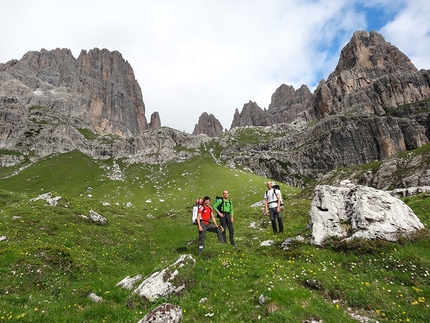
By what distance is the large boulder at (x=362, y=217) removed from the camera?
1462 cm

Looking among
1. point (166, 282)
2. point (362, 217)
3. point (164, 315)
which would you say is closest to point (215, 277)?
point (166, 282)

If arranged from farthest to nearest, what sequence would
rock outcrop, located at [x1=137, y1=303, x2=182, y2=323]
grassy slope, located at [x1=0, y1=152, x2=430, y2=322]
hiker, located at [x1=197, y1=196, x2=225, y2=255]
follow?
1. hiker, located at [x1=197, y1=196, x2=225, y2=255]
2. grassy slope, located at [x1=0, y1=152, x2=430, y2=322]
3. rock outcrop, located at [x1=137, y1=303, x2=182, y2=323]

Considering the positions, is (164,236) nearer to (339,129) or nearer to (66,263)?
(66,263)

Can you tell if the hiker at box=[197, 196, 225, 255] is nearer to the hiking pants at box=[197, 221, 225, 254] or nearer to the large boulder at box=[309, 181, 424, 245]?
the hiking pants at box=[197, 221, 225, 254]

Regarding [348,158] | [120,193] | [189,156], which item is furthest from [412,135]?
[120,193]

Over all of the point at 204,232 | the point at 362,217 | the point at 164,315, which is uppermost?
the point at 362,217

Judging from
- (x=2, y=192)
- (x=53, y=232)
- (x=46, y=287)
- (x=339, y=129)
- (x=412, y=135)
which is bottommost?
(x=46, y=287)

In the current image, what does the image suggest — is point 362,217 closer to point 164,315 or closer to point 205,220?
point 205,220

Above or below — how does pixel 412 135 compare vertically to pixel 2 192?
above

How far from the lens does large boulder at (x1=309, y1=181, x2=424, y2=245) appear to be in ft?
48.0

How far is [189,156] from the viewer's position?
475ft

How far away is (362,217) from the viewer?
1584cm

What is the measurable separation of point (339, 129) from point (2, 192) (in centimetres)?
19223

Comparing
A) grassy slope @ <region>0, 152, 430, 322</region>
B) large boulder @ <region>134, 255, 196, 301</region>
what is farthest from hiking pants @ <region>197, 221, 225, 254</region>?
large boulder @ <region>134, 255, 196, 301</region>
